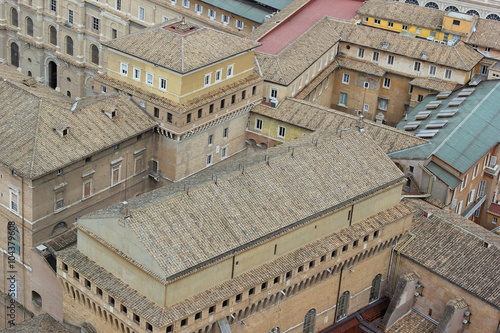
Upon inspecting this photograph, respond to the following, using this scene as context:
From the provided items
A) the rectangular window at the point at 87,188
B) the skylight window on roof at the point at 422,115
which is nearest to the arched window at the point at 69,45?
the rectangular window at the point at 87,188

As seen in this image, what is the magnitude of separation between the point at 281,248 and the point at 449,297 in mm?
16990

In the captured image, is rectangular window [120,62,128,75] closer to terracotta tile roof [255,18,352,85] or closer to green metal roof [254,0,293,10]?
terracotta tile roof [255,18,352,85]

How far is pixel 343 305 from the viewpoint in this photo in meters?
91.3

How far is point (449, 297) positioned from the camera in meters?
88.7

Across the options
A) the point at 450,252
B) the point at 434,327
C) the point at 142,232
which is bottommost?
the point at 434,327

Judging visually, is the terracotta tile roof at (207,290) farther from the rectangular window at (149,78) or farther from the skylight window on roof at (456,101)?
the skylight window on roof at (456,101)

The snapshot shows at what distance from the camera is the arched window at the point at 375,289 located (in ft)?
306

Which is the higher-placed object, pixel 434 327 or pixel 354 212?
pixel 354 212

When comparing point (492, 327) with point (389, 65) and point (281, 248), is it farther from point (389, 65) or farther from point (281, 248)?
point (389, 65)

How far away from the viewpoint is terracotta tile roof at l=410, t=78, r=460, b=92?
118375 mm

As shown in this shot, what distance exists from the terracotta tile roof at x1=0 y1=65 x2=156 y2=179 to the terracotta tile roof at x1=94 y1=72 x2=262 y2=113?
6.14 ft

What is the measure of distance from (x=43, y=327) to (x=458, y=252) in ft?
121

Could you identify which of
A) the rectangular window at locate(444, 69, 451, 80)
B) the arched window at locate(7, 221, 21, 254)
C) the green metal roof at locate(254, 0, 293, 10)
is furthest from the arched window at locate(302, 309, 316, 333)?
the green metal roof at locate(254, 0, 293, 10)

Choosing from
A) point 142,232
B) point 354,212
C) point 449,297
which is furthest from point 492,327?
point 142,232
